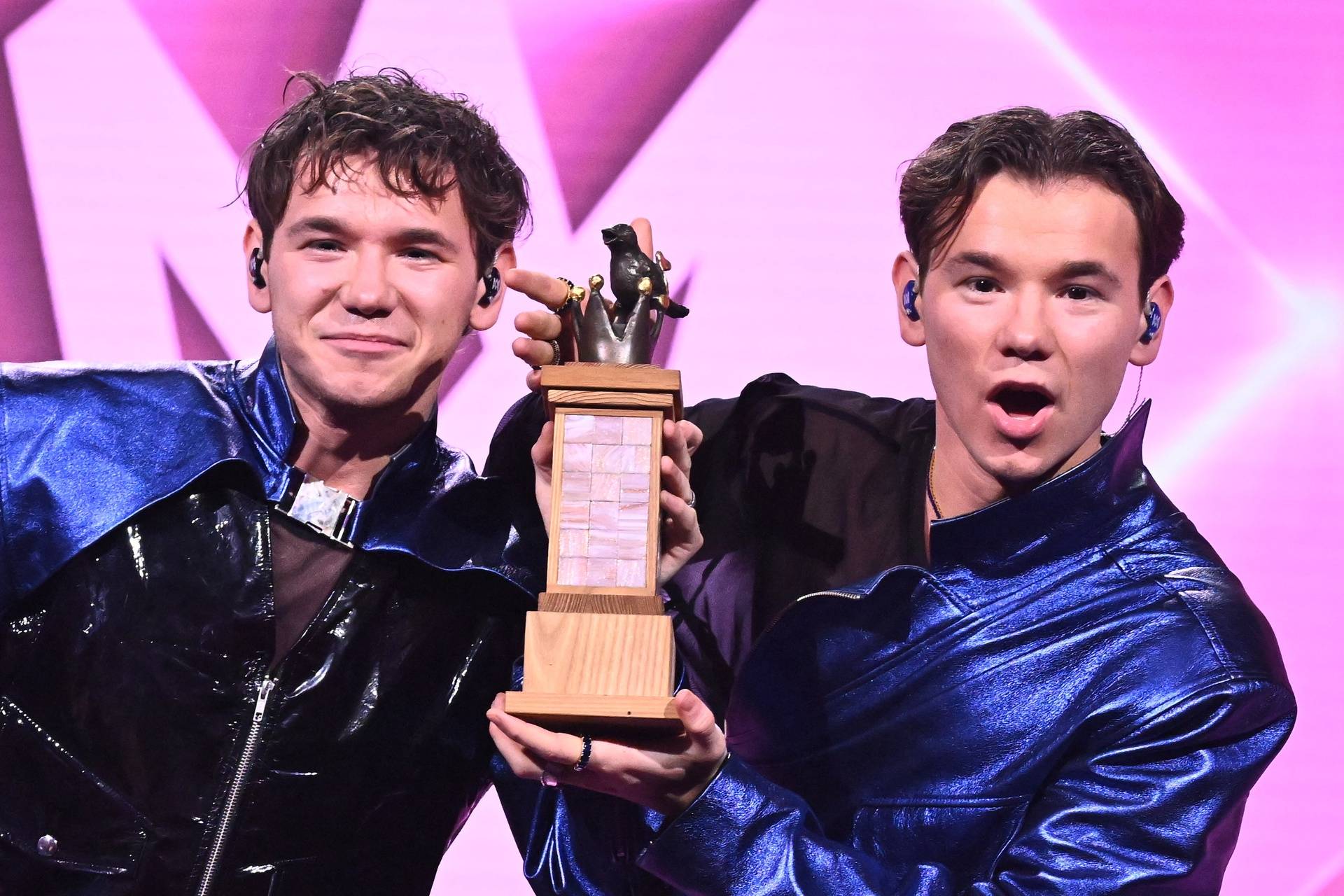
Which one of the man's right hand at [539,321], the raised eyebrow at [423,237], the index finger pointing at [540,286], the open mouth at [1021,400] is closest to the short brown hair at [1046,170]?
the open mouth at [1021,400]

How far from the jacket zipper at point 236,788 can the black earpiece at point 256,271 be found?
53 cm

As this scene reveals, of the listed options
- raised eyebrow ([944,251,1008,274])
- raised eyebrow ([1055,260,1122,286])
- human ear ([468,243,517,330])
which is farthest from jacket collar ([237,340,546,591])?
raised eyebrow ([1055,260,1122,286])

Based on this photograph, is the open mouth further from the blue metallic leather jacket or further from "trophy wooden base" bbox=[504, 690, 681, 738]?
"trophy wooden base" bbox=[504, 690, 681, 738]

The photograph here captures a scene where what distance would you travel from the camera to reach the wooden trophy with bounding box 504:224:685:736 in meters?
1.65

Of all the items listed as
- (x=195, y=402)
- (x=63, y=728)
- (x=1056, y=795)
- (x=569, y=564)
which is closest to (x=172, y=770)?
(x=63, y=728)

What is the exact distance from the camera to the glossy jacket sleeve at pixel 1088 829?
179cm

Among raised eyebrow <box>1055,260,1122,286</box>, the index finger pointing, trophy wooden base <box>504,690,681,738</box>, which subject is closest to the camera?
trophy wooden base <box>504,690,681,738</box>

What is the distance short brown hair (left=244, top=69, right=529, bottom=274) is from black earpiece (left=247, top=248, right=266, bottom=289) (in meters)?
0.02

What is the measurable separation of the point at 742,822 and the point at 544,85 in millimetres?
1545

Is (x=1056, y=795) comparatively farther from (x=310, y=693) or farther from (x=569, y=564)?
(x=310, y=693)

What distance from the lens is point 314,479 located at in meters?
2.05

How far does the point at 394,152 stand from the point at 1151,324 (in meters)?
1.04

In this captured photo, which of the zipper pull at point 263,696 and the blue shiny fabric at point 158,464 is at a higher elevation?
the blue shiny fabric at point 158,464

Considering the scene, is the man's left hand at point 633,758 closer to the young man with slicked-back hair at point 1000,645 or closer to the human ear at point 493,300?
the young man with slicked-back hair at point 1000,645
